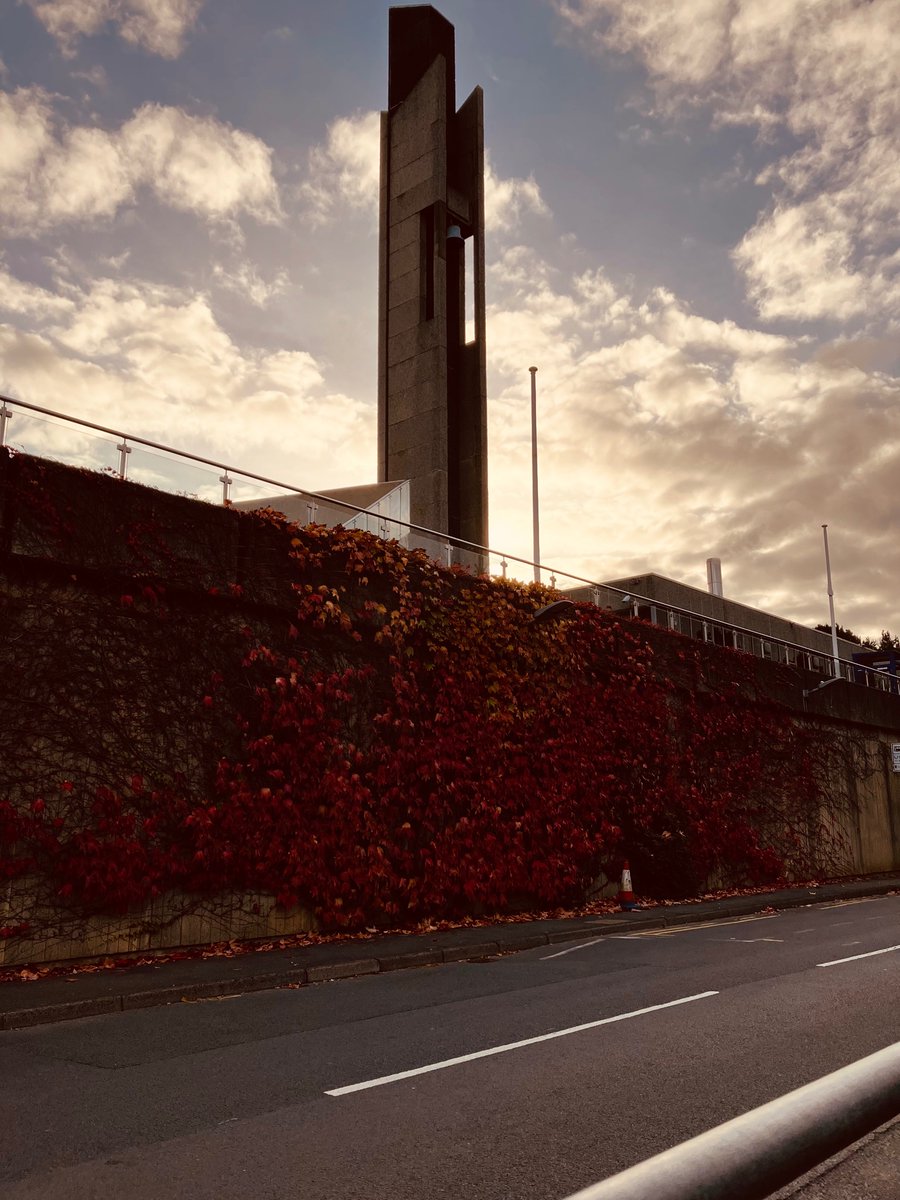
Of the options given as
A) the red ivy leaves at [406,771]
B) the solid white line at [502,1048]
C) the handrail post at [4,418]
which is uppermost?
the handrail post at [4,418]

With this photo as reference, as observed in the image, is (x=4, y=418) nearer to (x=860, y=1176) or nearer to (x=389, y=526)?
(x=389, y=526)

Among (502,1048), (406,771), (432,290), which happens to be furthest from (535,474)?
(502,1048)

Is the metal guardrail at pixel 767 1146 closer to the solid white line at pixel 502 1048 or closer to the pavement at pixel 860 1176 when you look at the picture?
the pavement at pixel 860 1176

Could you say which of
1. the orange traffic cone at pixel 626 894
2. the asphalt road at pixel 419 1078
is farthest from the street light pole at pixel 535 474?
the asphalt road at pixel 419 1078

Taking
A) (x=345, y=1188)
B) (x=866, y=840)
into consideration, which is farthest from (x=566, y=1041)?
Result: (x=866, y=840)

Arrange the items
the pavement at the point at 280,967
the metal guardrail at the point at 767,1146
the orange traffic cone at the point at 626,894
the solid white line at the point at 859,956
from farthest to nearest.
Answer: the orange traffic cone at the point at 626,894
the solid white line at the point at 859,956
the pavement at the point at 280,967
the metal guardrail at the point at 767,1146

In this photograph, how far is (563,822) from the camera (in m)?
17.5

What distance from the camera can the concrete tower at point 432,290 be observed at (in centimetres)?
2905

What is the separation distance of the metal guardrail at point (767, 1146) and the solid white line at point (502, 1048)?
12.9 feet

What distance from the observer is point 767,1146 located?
1.85 metres

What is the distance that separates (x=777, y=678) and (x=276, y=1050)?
72.6ft

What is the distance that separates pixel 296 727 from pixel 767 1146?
11.6 m

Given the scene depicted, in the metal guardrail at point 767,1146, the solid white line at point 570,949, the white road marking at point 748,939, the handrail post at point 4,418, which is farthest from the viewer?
the white road marking at point 748,939

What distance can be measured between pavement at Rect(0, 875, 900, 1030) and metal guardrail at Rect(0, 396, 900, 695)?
5.86 m
